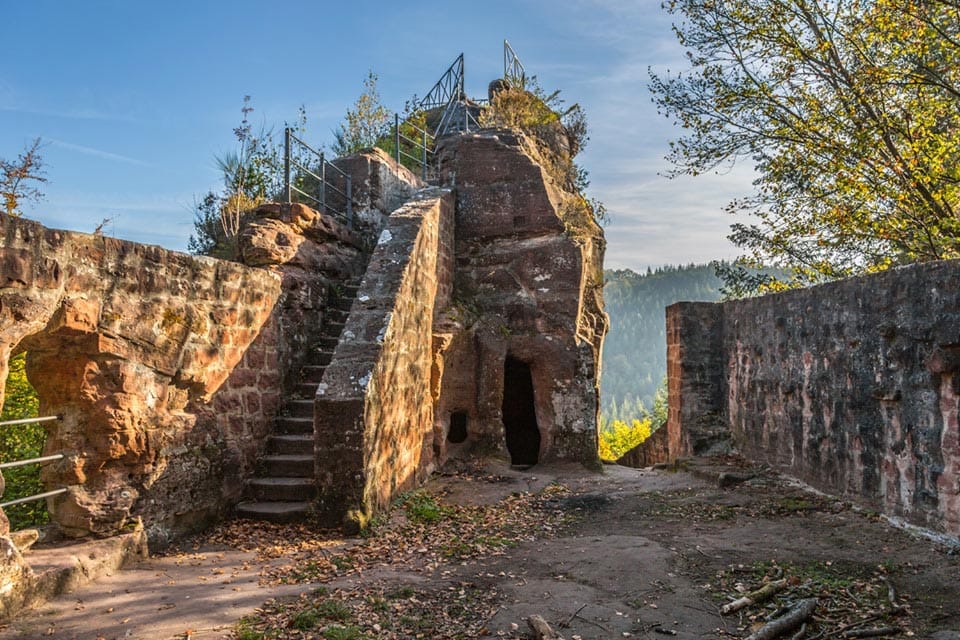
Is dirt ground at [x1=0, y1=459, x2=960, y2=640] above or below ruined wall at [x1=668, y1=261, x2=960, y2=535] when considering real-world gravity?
below

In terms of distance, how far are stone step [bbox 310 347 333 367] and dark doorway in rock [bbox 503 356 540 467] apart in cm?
459

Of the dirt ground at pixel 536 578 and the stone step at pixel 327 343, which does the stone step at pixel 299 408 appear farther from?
the dirt ground at pixel 536 578

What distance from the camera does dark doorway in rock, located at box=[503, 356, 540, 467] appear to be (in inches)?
450

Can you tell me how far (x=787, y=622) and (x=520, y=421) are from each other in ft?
26.7

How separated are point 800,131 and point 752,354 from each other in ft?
13.2

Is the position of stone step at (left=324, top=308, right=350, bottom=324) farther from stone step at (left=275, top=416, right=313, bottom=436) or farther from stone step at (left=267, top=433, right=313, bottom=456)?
stone step at (left=267, top=433, right=313, bottom=456)

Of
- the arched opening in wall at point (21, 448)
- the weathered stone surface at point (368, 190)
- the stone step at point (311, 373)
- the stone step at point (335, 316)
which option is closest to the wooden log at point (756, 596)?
the stone step at point (311, 373)

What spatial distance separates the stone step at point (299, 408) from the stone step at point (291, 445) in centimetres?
40

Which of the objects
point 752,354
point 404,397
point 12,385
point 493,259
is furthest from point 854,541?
point 12,385

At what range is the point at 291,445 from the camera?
625cm

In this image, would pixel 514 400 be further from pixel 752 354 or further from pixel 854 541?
pixel 854 541

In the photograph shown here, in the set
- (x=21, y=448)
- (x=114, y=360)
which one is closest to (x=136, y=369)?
(x=114, y=360)

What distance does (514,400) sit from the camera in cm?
1148

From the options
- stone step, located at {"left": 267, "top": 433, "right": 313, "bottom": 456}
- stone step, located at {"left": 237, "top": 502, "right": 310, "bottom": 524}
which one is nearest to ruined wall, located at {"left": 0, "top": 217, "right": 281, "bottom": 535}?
stone step, located at {"left": 237, "top": 502, "right": 310, "bottom": 524}
